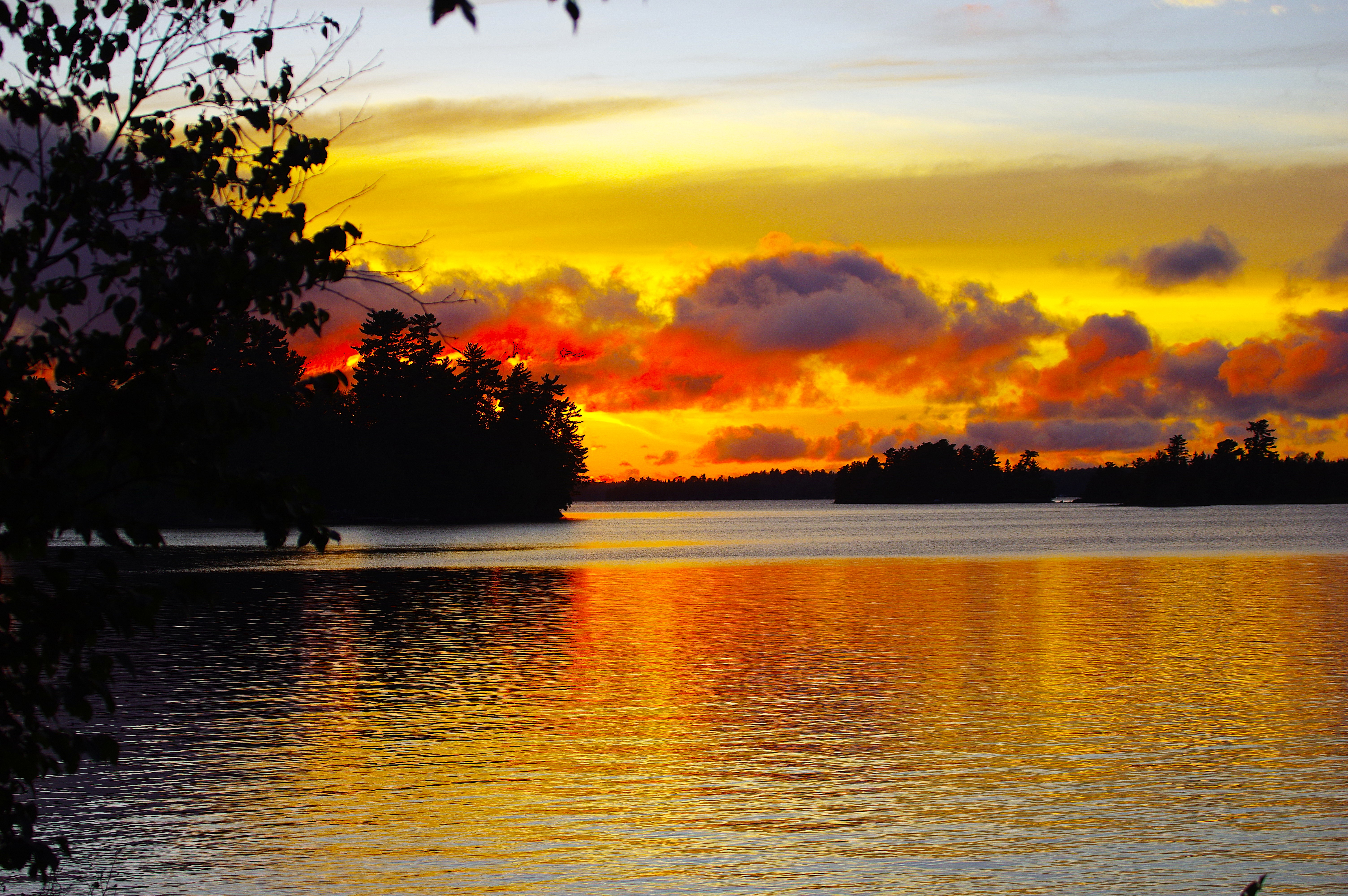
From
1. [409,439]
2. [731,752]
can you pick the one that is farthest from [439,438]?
[731,752]

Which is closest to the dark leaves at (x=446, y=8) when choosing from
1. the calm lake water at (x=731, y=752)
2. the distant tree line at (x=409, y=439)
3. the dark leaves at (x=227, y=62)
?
the dark leaves at (x=227, y=62)

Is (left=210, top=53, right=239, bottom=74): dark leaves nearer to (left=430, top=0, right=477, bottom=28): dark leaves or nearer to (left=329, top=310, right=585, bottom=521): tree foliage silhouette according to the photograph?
(left=430, top=0, right=477, bottom=28): dark leaves

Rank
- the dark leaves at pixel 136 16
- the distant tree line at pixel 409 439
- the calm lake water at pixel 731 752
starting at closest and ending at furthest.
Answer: the dark leaves at pixel 136 16
the calm lake water at pixel 731 752
the distant tree line at pixel 409 439

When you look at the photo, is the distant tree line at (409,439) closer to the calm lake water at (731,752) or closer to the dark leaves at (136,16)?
the calm lake water at (731,752)

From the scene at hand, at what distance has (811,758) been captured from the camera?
18.3 metres

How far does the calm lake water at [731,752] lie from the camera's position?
13125 mm

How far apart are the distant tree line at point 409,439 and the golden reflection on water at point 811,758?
411 feet

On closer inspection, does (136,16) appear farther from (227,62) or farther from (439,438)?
(439,438)

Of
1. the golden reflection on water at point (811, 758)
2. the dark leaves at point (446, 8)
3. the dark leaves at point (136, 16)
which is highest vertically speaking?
the dark leaves at point (136, 16)

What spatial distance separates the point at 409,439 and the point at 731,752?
499ft

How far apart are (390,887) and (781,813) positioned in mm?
4565

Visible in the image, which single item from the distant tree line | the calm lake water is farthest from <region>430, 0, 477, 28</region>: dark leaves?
the distant tree line

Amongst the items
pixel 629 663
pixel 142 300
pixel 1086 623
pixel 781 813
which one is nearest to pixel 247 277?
pixel 142 300

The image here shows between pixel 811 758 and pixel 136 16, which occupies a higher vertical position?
pixel 136 16
